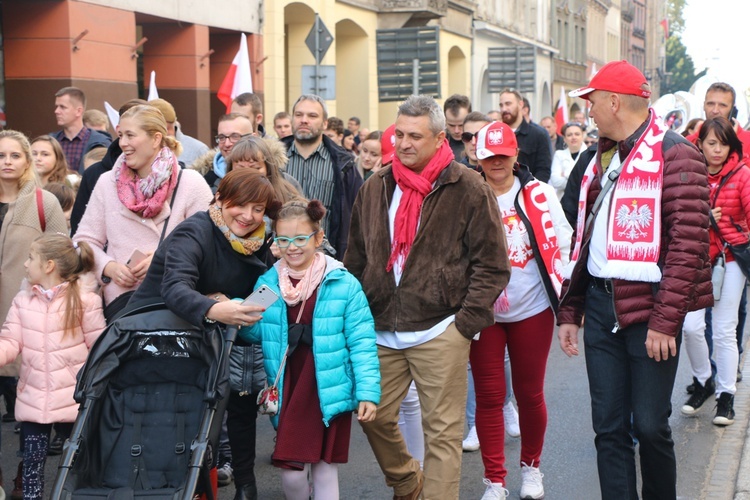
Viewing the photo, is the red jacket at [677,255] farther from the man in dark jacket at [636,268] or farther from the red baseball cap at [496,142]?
the red baseball cap at [496,142]

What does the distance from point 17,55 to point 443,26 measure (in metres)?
20.2

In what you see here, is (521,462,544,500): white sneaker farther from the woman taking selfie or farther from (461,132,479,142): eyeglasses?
(461,132,479,142): eyeglasses

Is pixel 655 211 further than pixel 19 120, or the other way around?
pixel 19 120

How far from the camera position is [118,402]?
4871 mm

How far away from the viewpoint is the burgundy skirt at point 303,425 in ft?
17.0

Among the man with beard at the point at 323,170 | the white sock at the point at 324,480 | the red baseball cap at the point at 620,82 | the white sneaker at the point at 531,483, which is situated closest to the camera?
the red baseball cap at the point at 620,82

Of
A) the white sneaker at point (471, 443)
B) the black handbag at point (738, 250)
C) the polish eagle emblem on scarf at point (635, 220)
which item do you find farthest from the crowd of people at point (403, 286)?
the black handbag at point (738, 250)

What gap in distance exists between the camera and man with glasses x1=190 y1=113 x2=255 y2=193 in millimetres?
7609

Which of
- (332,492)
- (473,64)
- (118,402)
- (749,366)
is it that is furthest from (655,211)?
(473,64)

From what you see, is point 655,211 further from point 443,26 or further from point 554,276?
point 443,26

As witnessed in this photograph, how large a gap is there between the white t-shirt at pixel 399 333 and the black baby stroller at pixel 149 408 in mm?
921

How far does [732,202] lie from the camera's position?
8.24 metres

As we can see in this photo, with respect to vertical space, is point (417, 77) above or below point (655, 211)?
above

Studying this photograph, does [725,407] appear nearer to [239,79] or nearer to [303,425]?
[303,425]
